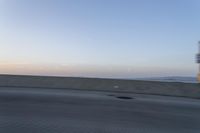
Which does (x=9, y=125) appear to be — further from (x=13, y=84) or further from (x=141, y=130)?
(x=13, y=84)

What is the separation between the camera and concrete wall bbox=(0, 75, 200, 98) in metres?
25.7

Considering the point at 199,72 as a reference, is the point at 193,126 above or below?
below

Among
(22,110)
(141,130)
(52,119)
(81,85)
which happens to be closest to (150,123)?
(141,130)

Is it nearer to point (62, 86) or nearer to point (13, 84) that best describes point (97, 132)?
point (62, 86)

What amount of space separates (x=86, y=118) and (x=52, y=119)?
136 centimetres

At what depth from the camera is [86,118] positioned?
Answer: 10.4m

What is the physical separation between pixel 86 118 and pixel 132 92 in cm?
1609

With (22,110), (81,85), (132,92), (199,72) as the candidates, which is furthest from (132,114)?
(199,72)

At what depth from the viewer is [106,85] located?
27656 millimetres

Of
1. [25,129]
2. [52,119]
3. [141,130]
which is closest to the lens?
[25,129]

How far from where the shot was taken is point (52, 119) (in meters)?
9.92

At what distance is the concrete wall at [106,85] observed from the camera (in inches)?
1011

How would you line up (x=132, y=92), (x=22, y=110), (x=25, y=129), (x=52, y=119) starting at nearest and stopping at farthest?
(x=25, y=129), (x=52, y=119), (x=22, y=110), (x=132, y=92)

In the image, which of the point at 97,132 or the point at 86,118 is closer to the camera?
the point at 97,132
